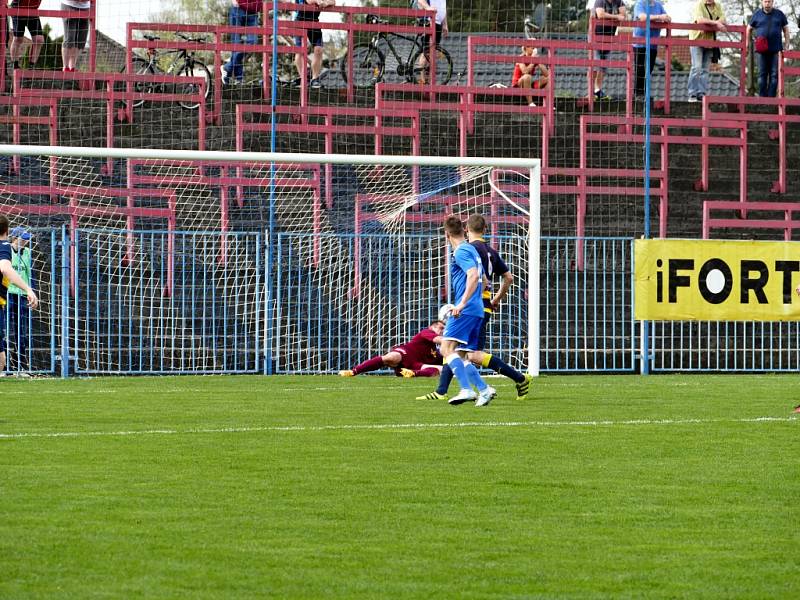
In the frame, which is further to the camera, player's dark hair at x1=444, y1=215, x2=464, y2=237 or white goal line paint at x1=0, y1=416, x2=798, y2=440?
player's dark hair at x1=444, y1=215, x2=464, y2=237

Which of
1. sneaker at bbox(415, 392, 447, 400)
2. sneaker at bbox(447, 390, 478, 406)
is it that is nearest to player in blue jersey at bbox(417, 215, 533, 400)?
sneaker at bbox(415, 392, 447, 400)

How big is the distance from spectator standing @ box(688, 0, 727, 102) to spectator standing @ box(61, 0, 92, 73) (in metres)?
10.3

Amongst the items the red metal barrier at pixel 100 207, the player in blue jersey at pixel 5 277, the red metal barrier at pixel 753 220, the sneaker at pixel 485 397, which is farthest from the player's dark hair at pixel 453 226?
the red metal barrier at pixel 753 220

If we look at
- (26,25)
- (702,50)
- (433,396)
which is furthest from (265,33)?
(433,396)

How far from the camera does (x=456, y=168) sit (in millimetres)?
19094

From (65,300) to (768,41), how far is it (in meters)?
13.1

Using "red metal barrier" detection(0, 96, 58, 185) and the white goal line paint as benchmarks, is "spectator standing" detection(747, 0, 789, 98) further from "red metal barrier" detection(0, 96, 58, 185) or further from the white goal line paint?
the white goal line paint

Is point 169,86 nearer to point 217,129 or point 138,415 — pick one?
point 217,129

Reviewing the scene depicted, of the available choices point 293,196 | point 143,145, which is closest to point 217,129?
point 143,145

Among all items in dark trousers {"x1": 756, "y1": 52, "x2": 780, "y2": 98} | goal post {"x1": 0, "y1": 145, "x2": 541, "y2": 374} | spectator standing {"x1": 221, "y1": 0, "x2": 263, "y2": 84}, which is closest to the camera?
goal post {"x1": 0, "y1": 145, "x2": 541, "y2": 374}

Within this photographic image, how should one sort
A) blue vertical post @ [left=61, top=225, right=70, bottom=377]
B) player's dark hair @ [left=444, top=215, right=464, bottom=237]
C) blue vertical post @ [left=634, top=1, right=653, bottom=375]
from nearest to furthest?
player's dark hair @ [left=444, top=215, right=464, bottom=237], blue vertical post @ [left=61, top=225, right=70, bottom=377], blue vertical post @ [left=634, top=1, right=653, bottom=375]

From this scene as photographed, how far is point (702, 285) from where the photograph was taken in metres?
19.9

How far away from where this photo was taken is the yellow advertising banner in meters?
19.9

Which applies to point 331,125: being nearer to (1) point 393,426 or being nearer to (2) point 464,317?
(2) point 464,317
